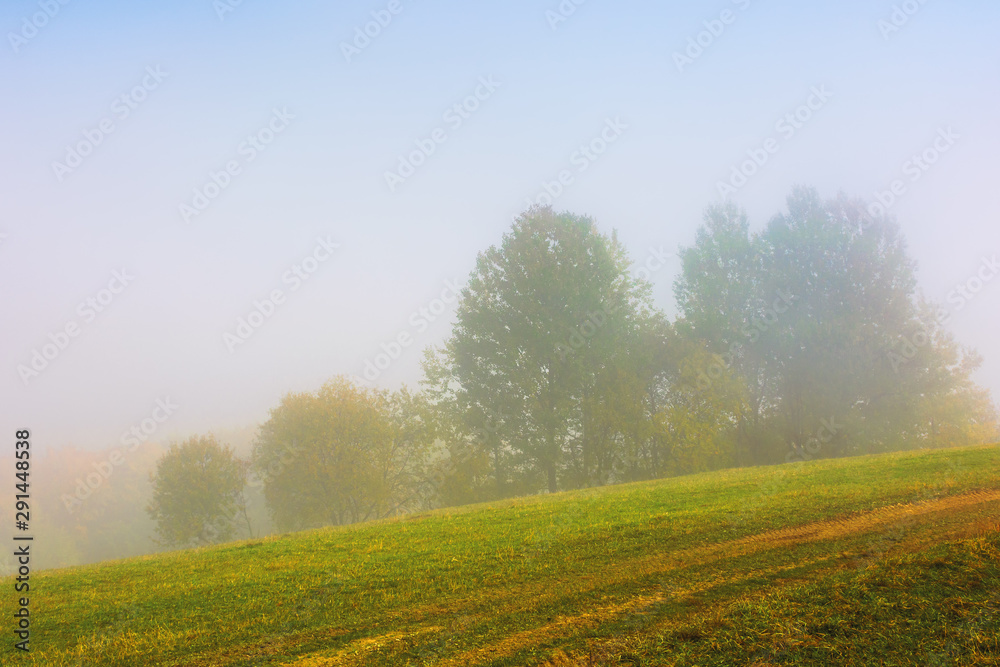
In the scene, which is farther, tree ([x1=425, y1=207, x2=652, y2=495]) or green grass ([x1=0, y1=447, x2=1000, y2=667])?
tree ([x1=425, y1=207, x2=652, y2=495])

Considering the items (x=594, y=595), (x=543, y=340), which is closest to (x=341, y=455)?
(x=543, y=340)

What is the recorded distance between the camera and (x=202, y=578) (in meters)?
12.7

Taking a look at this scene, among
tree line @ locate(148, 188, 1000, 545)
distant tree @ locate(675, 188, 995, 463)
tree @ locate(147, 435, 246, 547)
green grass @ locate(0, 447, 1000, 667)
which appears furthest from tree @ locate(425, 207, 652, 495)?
tree @ locate(147, 435, 246, 547)

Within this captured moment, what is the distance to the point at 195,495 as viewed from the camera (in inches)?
2170

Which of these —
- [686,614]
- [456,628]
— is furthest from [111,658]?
[686,614]

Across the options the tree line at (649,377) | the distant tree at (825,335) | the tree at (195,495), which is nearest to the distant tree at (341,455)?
the tree line at (649,377)

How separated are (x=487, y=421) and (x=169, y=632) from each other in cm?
3551

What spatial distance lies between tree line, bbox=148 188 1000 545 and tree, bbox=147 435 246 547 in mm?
708

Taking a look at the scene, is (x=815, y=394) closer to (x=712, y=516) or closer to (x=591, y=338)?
(x=591, y=338)

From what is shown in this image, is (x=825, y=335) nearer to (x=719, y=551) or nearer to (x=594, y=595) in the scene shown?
(x=719, y=551)

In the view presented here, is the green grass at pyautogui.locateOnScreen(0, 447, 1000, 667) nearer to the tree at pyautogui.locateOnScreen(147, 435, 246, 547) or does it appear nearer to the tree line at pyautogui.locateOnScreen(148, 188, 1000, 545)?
the tree line at pyautogui.locateOnScreen(148, 188, 1000, 545)

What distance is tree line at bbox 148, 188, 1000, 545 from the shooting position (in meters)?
42.0

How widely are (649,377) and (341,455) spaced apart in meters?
27.6

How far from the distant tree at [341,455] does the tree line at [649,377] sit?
7.3 inches
